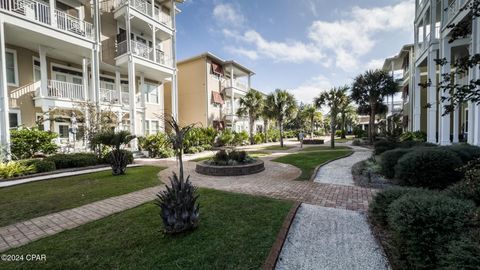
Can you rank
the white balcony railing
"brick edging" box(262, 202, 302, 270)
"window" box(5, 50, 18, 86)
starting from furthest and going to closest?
1. the white balcony railing
2. "window" box(5, 50, 18, 86)
3. "brick edging" box(262, 202, 302, 270)

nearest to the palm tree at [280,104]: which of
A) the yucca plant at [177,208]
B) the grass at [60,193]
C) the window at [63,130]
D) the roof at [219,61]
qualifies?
the roof at [219,61]

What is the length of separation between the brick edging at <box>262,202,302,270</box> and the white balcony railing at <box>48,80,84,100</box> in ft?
53.1

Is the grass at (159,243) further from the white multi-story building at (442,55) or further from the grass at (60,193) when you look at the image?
the white multi-story building at (442,55)

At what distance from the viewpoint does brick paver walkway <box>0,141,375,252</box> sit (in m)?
4.31

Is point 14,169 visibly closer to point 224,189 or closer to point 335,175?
point 224,189

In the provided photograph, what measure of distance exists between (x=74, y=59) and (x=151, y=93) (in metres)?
6.48

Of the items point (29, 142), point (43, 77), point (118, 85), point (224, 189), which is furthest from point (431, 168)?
point (118, 85)

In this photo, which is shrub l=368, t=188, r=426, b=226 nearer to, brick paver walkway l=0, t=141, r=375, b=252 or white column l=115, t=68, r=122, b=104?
brick paver walkway l=0, t=141, r=375, b=252

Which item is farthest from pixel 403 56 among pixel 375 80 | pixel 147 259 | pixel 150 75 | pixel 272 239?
pixel 147 259

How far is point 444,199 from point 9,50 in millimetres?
20228

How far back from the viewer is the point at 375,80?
19812 mm

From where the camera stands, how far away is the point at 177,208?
13.0 ft

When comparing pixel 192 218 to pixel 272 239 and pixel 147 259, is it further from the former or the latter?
pixel 272 239

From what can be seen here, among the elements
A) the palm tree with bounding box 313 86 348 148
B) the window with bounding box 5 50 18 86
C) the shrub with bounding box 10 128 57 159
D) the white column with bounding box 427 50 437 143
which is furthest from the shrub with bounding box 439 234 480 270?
the window with bounding box 5 50 18 86
